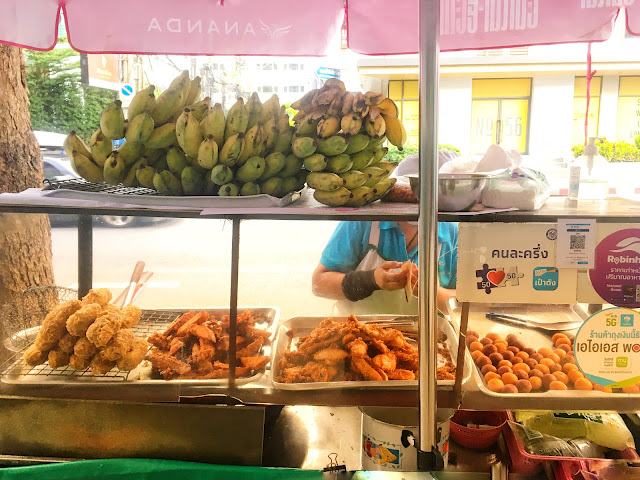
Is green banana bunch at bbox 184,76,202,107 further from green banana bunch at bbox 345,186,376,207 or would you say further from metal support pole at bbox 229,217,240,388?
green banana bunch at bbox 345,186,376,207

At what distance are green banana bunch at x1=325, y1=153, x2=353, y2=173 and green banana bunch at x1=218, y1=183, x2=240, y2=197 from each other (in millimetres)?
287

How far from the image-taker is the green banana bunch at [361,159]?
1578 mm

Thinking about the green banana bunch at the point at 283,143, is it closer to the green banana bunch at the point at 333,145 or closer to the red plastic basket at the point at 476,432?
the green banana bunch at the point at 333,145

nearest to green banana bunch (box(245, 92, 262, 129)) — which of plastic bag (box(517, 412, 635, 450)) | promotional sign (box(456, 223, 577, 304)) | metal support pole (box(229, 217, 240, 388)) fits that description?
metal support pole (box(229, 217, 240, 388))

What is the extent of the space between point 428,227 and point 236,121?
0.77 meters

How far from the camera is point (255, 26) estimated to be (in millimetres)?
2061

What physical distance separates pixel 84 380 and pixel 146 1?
4.86ft

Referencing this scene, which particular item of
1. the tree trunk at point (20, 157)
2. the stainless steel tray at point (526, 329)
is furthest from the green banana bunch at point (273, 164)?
the tree trunk at point (20, 157)

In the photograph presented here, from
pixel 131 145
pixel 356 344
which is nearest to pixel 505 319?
pixel 356 344

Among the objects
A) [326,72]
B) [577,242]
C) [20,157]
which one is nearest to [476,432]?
[577,242]

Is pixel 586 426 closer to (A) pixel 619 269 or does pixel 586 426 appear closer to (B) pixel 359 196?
(A) pixel 619 269

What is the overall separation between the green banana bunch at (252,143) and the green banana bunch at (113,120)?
15.5 inches

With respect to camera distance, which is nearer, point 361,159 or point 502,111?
point 361,159

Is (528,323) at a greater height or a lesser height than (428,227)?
lesser
